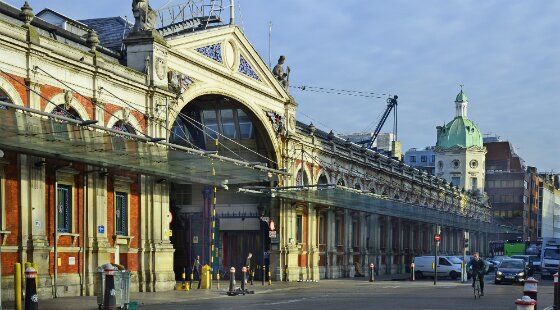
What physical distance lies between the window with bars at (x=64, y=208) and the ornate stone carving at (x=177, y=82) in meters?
7.57

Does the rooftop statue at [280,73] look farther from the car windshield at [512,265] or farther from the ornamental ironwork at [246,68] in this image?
the car windshield at [512,265]

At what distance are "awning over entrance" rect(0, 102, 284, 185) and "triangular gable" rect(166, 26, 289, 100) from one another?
17.7 ft

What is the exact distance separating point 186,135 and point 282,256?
8.66m

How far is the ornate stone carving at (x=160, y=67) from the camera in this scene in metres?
34.2

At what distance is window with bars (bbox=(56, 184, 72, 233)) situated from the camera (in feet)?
95.0

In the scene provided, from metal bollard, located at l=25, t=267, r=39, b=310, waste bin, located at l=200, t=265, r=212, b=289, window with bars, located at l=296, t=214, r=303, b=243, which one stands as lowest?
waste bin, located at l=200, t=265, r=212, b=289

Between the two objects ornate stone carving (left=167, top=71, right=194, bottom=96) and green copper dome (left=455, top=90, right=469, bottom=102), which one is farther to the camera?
green copper dome (left=455, top=90, right=469, bottom=102)

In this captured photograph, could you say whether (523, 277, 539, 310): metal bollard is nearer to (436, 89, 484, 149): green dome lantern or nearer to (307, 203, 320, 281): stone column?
(307, 203, 320, 281): stone column

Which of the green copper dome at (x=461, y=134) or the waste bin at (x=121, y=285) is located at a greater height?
the green copper dome at (x=461, y=134)

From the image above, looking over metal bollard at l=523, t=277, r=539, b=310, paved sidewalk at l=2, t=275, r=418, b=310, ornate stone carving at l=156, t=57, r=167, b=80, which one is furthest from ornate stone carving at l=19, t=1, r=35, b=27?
metal bollard at l=523, t=277, r=539, b=310

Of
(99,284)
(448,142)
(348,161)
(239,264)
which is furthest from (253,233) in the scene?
(448,142)

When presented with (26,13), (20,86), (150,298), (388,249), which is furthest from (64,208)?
(388,249)

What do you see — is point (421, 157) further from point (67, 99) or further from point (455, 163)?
point (67, 99)

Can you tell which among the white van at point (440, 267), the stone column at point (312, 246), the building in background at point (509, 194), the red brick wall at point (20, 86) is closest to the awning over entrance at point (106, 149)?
the red brick wall at point (20, 86)
